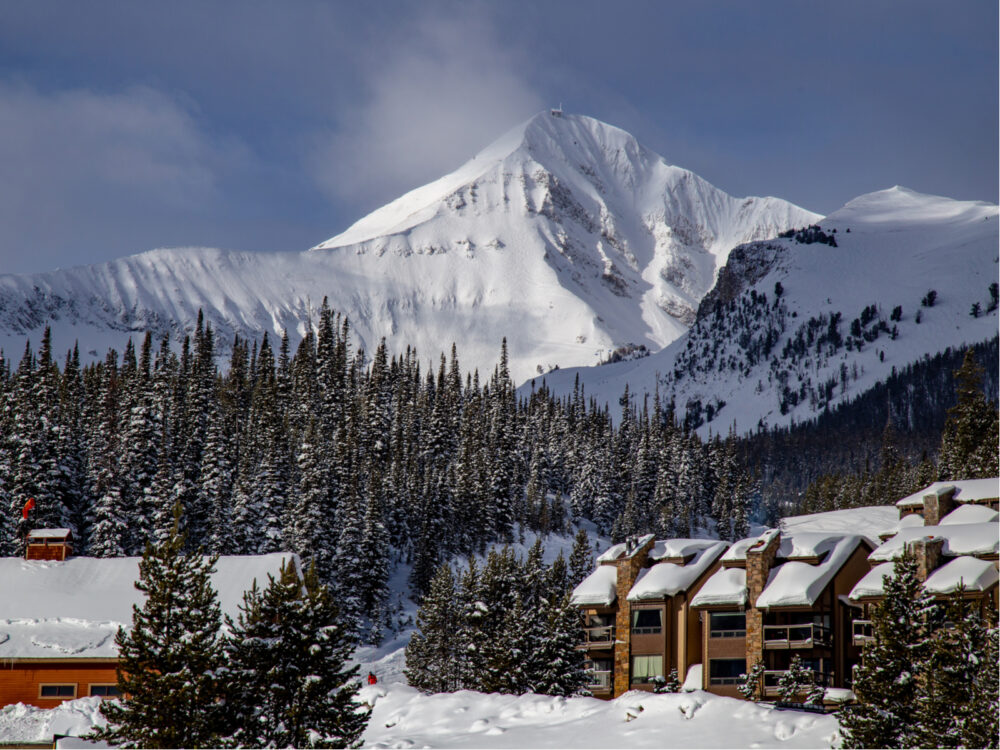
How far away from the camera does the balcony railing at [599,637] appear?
56.4 meters

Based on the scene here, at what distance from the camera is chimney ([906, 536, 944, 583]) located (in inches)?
1783

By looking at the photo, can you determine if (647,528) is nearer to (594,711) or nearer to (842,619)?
(842,619)

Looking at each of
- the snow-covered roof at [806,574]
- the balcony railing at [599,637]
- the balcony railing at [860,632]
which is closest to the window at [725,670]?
the snow-covered roof at [806,574]

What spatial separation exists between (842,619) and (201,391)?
81.8 meters

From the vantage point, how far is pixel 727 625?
52.0m

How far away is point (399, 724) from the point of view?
44.3m

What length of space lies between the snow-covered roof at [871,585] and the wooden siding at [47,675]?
3329cm

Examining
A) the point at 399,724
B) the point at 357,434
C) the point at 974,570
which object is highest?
the point at 357,434

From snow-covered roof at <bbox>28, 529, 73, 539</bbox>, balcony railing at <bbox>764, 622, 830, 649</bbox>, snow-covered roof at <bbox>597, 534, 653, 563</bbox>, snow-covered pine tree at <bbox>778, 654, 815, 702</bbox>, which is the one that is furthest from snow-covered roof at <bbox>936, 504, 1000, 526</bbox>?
snow-covered roof at <bbox>28, 529, 73, 539</bbox>

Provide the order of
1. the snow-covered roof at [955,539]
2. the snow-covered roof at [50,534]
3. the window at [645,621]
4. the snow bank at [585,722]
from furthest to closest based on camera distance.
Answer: the snow-covered roof at [50,534], the window at [645,621], the snow-covered roof at [955,539], the snow bank at [585,722]

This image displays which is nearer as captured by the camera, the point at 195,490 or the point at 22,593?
the point at 22,593

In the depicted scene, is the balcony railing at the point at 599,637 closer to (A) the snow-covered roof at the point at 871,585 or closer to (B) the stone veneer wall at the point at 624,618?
(B) the stone veneer wall at the point at 624,618

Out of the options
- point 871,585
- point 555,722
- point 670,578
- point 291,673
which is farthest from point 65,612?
point 871,585

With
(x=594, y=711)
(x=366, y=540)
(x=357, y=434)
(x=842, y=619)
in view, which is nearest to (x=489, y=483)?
(x=357, y=434)
